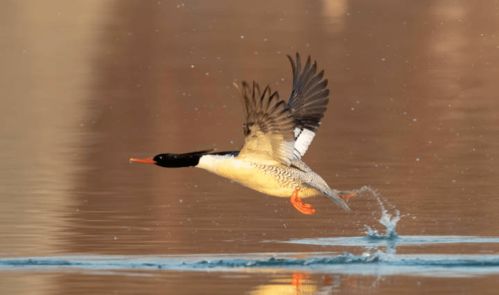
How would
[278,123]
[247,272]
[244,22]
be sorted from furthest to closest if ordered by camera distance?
[244,22]
[278,123]
[247,272]

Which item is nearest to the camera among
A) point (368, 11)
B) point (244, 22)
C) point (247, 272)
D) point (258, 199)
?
point (247, 272)

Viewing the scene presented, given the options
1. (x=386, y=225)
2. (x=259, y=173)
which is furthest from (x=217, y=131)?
(x=259, y=173)

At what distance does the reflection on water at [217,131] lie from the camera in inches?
543

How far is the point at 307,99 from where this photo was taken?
1418 centimetres

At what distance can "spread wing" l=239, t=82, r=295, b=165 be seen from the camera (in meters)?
13.0

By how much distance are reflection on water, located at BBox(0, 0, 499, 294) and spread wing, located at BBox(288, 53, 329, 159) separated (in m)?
0.85

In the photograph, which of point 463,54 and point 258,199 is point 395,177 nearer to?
point 258,199

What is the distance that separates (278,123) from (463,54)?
64.7 feet

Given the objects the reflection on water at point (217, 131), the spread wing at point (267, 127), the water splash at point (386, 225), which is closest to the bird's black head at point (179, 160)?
the spread wing at point (267, 127)

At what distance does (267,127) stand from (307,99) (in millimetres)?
1117

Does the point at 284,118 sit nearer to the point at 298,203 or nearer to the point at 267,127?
the point at 267,127

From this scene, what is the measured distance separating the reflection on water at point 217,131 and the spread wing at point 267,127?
69cm

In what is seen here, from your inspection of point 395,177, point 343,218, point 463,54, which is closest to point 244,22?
point 463,54

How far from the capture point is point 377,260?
41.5ft
